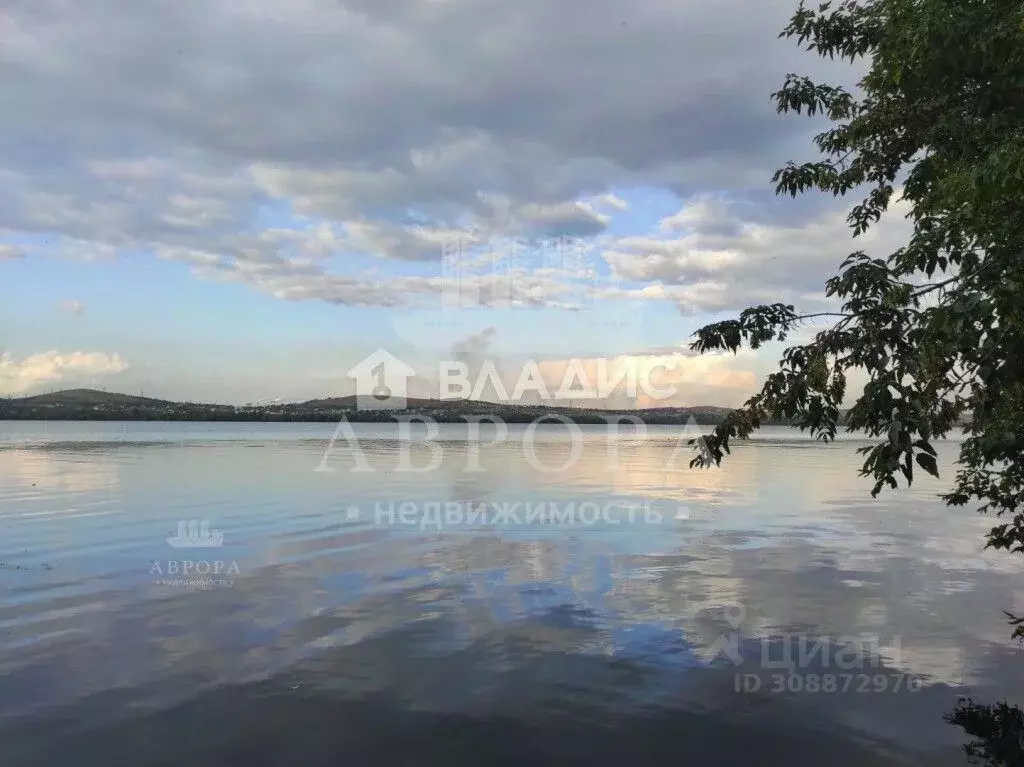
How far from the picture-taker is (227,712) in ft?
37.5

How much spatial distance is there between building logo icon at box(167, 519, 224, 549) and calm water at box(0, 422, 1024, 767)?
0.91 feet

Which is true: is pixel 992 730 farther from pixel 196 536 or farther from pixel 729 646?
pixel 196 536

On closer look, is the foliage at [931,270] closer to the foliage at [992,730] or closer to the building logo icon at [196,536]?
the foliage at [992,730]

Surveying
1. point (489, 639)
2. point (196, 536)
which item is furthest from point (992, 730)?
point (196, 536)

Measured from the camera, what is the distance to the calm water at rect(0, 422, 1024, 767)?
10.7 metres

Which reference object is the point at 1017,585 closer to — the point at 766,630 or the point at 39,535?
the point at 766,630

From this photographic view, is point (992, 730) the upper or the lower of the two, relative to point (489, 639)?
lower

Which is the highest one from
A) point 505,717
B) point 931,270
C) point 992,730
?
point 931,270

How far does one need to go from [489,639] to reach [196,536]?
1772 cm

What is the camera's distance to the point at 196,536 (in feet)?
92.4

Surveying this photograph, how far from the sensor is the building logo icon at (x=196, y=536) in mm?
26203

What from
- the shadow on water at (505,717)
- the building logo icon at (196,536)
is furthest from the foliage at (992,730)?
the building logo icon at (196,536)

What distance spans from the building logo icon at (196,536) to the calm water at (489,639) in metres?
0.28

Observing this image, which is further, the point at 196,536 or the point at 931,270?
the point at 196,536
